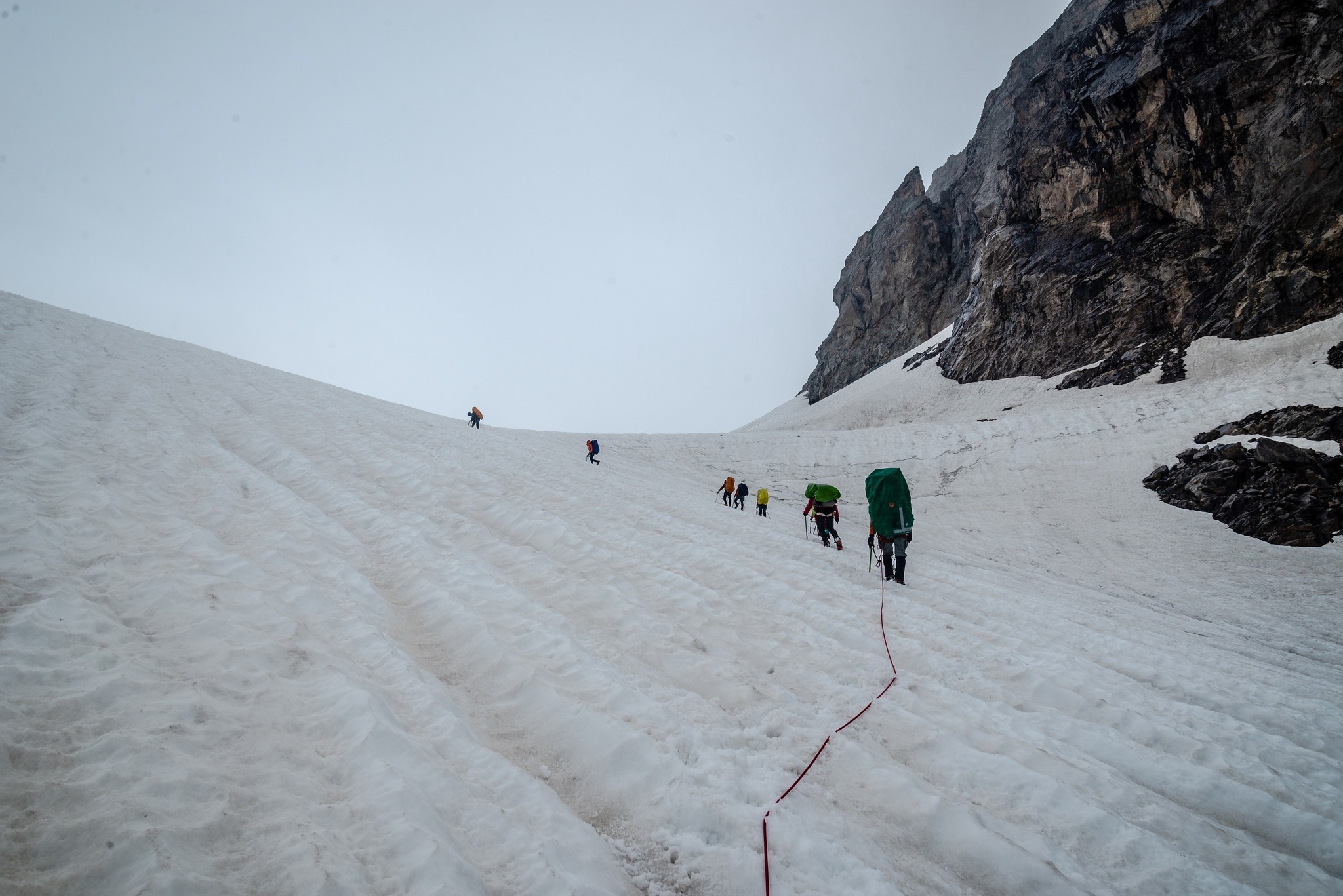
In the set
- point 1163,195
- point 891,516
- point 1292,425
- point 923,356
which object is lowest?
point 891,516

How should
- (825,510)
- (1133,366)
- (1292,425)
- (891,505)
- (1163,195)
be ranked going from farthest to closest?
1. (1163,195)
2. (1133,366)
3. (1292,425)
4. (825,510)
5. (891,505)

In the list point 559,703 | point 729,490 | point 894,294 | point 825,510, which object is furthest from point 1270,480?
point 894,294

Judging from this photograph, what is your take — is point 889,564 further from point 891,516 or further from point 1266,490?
point 1266,490

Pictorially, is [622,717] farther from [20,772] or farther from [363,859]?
[20,772]

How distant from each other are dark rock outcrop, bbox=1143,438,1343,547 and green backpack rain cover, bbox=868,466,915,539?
39.7 feet

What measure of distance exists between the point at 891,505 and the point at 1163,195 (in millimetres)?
39207

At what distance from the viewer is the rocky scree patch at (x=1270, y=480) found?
13.2m

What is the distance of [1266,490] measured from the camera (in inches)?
562

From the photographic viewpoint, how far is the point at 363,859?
2410 mm

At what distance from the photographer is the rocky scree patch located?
13156 millimetres

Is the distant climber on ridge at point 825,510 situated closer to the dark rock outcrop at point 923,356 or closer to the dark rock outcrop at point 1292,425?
the dark rock outcrop at point 1292,425

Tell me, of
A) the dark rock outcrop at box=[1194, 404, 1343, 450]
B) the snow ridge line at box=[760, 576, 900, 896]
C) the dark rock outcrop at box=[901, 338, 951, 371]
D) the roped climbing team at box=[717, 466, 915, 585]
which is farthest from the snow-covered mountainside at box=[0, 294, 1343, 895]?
the dark rock outcrop at box=[901, 338, 951, 371]

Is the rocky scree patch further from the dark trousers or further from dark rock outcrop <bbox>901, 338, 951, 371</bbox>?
dark rock outcrop <bbox>901, 338, 951, 371</bbox>

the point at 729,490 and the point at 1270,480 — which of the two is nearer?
the point at 1270,480
